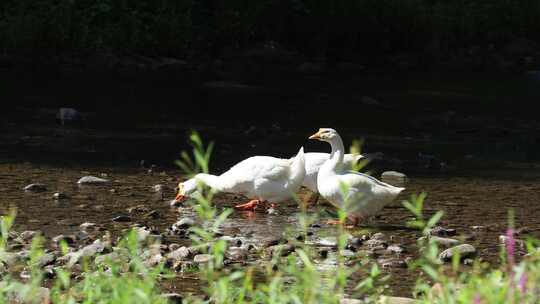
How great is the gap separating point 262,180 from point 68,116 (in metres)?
7.07

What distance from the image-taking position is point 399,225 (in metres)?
10.6

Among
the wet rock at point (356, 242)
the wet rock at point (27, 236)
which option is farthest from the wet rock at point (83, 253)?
the wet rock at point (356, 242)

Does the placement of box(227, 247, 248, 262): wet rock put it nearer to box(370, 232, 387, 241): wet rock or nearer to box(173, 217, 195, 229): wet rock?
box(173, 217, 195, 229): wet rock

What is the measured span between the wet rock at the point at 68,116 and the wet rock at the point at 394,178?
18.7 ft

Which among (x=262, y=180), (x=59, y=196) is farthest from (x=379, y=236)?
(x=59, y=196)

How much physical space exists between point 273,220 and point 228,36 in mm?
16530

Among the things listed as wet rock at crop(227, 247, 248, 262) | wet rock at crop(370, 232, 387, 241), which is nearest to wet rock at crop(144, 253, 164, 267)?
wet rock at crop(227, 247, 248, 262)

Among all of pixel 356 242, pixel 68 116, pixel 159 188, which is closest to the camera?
pixel 356 242

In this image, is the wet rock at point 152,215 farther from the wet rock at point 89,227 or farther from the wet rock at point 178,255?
the wet rock at point 178,255

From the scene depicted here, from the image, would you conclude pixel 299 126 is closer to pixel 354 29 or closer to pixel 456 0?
pixel 354 29

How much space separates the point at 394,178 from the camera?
43.5ft

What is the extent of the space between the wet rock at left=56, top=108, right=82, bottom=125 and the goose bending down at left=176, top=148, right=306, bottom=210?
629 cm

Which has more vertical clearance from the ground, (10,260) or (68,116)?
(68,116)

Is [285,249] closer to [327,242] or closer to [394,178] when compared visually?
[327,242]
